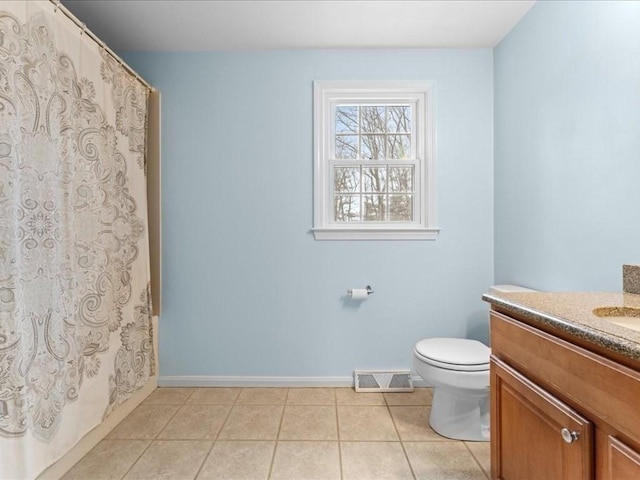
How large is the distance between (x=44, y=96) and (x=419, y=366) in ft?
6.92

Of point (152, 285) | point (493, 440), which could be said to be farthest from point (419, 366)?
point (152, 285)

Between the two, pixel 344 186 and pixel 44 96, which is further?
pixel 344 186

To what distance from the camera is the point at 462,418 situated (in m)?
1.77

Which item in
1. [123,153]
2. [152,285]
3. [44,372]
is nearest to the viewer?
[44,372]

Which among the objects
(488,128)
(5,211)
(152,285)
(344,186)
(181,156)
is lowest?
(152,285)

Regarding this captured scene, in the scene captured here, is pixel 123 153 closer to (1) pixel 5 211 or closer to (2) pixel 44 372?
(1) pixel 5 211

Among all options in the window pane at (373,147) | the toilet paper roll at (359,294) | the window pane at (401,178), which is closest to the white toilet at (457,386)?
the toilet paper roll at (359,294)

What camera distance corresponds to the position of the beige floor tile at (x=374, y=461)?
1.50 m

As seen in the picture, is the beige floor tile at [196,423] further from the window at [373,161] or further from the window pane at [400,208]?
the window pane at [400,208]

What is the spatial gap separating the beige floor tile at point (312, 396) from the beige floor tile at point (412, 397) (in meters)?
0.36

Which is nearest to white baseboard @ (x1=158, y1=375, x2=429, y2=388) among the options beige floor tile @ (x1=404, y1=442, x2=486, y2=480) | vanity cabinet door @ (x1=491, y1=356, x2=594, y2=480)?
beige floor tile @ (x1=404, y1=442, x2=486, y2=480)

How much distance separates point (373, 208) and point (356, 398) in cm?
128

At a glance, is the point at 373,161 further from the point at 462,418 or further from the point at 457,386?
the point at 462,418

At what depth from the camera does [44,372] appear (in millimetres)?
1364
